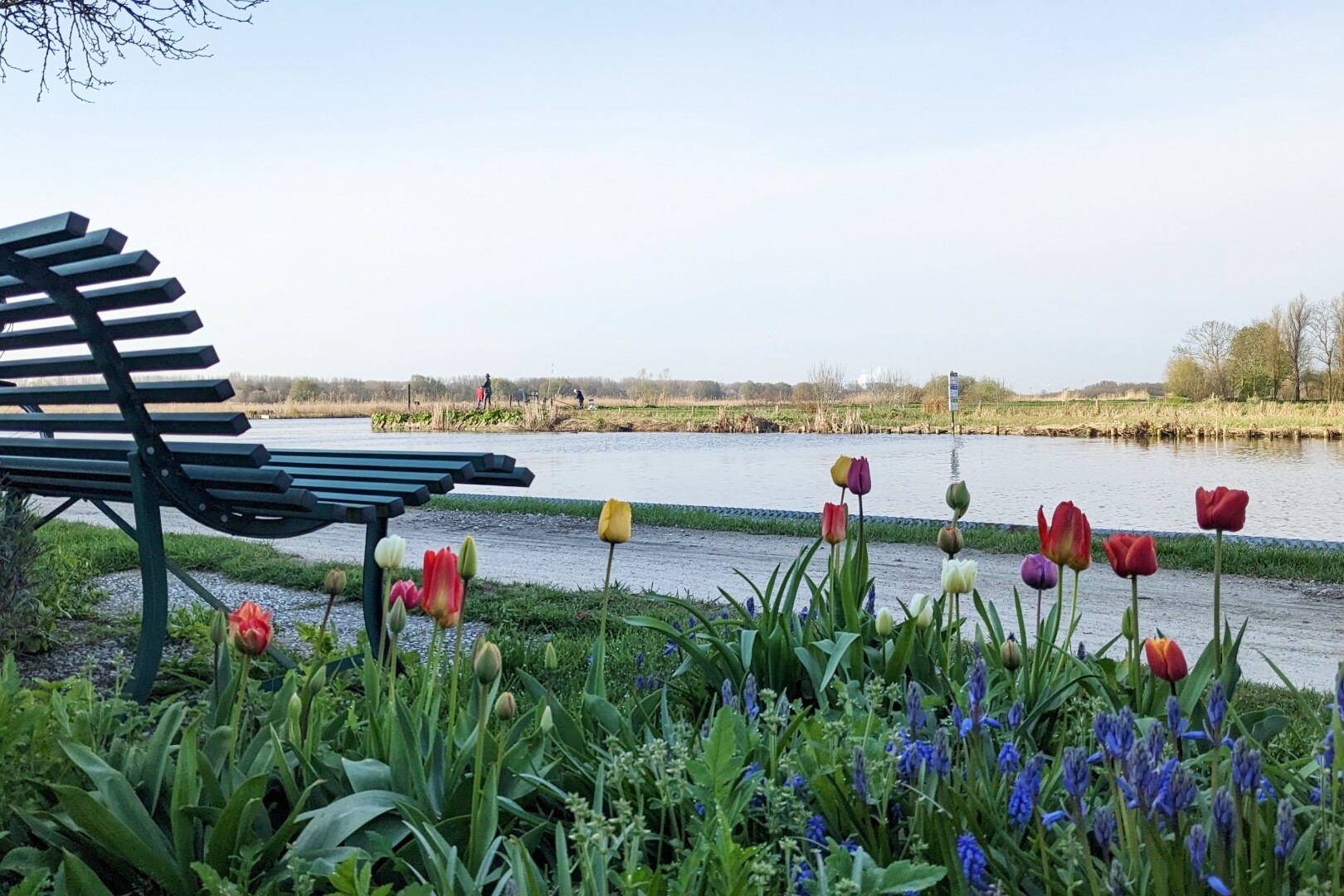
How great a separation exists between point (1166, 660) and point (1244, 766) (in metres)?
0.60

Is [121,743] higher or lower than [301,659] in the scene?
higher

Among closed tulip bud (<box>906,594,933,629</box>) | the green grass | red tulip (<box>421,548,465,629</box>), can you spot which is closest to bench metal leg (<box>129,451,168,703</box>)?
red tulip (<box>421,548,465,629</box>)

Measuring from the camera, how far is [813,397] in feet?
117

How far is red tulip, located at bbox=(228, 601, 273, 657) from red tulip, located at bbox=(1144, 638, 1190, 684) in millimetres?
1533

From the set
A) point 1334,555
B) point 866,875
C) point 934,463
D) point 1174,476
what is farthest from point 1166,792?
point 934,463

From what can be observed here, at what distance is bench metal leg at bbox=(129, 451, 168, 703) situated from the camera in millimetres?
2707

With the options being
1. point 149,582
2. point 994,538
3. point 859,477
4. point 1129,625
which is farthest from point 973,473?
point 149,582

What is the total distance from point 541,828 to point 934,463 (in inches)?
643

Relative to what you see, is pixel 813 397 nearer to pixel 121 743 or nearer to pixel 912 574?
pixel 912 574

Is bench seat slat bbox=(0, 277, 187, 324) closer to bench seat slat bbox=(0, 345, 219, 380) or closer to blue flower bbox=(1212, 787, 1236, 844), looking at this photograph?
bench seat slat bbox=(0, 345, 219, 380)

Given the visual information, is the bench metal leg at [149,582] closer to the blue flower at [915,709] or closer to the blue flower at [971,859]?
the blue flower at [915,709]

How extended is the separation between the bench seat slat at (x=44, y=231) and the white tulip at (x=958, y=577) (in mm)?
2422

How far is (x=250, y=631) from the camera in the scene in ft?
5.87

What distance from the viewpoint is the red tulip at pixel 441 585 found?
64.9 inches
